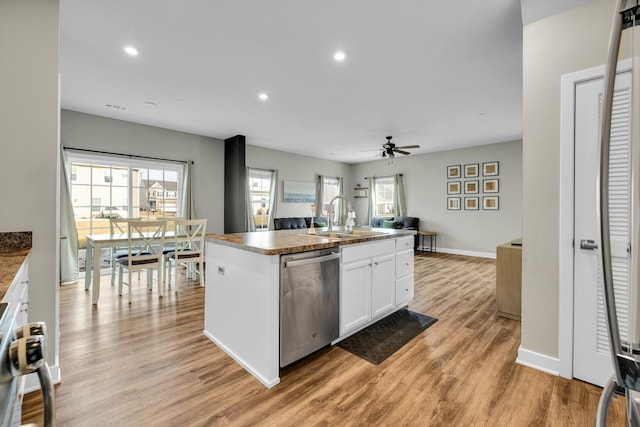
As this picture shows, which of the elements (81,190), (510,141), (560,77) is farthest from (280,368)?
(510,141)

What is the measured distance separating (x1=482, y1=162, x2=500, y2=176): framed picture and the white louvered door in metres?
5.13

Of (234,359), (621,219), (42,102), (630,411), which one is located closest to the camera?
(630,411)

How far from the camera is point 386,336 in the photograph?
2645mm

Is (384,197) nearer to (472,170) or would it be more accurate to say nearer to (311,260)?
(472,170)

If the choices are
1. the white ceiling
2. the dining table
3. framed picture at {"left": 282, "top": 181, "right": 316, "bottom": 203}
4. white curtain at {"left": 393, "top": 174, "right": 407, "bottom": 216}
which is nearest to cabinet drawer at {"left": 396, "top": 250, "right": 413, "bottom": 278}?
the white ceiling

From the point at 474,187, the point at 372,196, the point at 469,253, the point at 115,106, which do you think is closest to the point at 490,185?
the point at 474,187

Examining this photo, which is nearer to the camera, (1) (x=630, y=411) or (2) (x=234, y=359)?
(1) (x=630, y=411)

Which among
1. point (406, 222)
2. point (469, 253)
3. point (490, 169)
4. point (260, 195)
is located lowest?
point (469, 253)

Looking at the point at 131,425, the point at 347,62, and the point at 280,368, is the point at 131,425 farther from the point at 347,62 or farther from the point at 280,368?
the point at 347,62

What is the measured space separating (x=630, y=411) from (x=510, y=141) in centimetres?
697

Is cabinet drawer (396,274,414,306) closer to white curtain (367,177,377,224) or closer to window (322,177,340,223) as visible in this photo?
window (322,177,340,223)

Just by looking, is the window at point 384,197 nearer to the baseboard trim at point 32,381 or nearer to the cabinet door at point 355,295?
the cabinet door at point 355,295

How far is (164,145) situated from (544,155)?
18.4 feet

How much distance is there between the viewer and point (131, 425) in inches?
61.6
